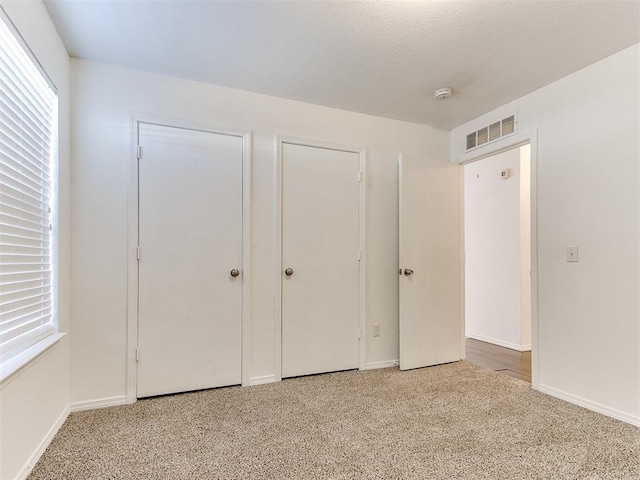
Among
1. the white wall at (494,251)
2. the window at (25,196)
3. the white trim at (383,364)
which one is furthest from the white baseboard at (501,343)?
the window at (25,196)

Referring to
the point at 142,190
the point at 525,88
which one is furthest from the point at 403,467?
the point at 525,88

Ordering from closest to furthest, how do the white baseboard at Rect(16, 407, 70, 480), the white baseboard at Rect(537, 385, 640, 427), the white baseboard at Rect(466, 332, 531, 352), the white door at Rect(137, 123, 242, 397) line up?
the white baseboard at Rect(16, 407, 70, 480) < the white baseboard at Rect(537, 385, 640, 427) < the white door at Rect(137, 123, 242, 397) < the white baseboard at Rect(466, 332, 531, 352)

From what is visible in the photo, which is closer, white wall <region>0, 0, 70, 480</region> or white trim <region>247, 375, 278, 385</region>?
white wall <region>0, 0, 70, 480</region>

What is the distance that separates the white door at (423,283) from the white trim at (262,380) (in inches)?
45.8

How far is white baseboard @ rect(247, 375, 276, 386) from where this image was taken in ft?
9.20

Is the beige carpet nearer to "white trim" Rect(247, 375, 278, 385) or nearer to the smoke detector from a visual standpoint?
"white trim" Rect(247, 375, 278, 385)

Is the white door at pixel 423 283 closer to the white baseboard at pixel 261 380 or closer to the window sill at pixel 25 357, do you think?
the white baseboard at pixel 261 380

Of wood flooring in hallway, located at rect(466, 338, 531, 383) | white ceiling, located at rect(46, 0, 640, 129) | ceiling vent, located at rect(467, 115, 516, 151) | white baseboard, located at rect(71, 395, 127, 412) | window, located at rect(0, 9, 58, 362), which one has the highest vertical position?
white ceiling, located at rect(46, 0, 640, 129)

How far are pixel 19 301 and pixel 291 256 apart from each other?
177 cm

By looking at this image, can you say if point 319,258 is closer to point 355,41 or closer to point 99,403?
point 355,41

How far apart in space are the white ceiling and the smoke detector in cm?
5

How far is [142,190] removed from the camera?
253 cm

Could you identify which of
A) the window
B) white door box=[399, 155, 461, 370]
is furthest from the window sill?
white door box=[399, 155, 461, 370]

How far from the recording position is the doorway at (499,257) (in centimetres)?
405
